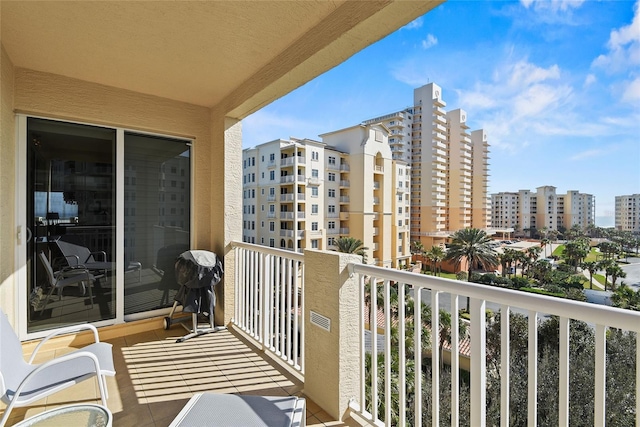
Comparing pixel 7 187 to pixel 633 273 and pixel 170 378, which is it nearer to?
pixel 170 378

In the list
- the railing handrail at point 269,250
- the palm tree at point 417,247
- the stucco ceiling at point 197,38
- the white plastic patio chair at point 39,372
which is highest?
the stucco ceiling at point 197,38

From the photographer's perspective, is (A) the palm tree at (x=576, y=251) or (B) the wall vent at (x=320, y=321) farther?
(A) the palm tree at (x=576, y=251)

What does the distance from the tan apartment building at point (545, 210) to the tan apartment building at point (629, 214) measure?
163 cm

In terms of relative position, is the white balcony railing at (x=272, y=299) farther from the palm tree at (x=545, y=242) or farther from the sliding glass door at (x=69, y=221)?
the palm tree at (x=545, y=242)

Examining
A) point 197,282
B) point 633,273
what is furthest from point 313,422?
point 633,273

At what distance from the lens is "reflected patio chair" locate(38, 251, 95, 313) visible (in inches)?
124

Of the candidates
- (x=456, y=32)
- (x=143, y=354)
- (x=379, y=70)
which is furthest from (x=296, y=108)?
(x=143, y=354)

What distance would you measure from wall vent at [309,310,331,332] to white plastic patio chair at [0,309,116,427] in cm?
126

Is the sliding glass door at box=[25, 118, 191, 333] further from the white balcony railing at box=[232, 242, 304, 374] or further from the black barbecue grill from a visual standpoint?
the white balcony railing at box=[232, 242, 304, 374]

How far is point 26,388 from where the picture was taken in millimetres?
1729

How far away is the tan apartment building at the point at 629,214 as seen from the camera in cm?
666

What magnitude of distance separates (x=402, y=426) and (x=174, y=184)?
344cm

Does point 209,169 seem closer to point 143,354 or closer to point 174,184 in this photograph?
point 174,184

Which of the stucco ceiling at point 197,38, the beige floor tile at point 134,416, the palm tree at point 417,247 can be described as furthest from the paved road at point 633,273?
the palm tree at point 417,247
